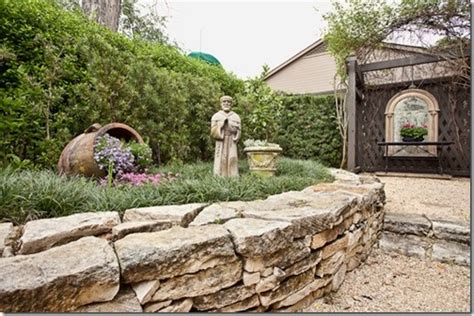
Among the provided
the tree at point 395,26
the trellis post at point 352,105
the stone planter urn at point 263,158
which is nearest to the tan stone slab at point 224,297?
the stone planter urn at point 263,158

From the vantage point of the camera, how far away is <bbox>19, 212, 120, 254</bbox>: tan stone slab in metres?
1.12

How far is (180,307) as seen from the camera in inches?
47.1

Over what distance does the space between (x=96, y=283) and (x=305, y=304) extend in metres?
1.26

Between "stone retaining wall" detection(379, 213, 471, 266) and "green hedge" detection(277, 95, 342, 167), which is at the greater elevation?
"green hedge" detection(277, 95, 342, 167)

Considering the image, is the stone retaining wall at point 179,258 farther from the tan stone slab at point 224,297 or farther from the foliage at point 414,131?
the foliage at point 414,131

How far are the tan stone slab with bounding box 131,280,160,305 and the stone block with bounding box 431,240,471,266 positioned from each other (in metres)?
2.51

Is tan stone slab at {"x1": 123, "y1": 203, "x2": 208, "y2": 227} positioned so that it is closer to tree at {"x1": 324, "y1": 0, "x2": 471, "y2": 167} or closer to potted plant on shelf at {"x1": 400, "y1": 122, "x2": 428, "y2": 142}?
tree at {"x1": 324, "y1": 0, "x2": 471, "y2": 167}

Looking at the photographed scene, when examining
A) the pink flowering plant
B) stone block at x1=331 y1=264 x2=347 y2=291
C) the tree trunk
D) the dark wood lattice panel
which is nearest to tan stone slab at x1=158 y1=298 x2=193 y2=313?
stone block at x1=331 y1=264 x2=347 y2=291

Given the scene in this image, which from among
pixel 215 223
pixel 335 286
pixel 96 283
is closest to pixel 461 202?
pixel 335 286

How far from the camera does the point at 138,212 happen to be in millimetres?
1544

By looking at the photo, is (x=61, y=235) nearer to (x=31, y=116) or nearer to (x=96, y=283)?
(x=96, y=283)

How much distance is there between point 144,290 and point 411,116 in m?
6.25

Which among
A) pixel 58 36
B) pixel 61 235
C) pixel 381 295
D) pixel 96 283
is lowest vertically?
pixel 381 295

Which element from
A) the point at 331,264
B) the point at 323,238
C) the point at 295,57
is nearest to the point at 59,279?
the point at 323,238
